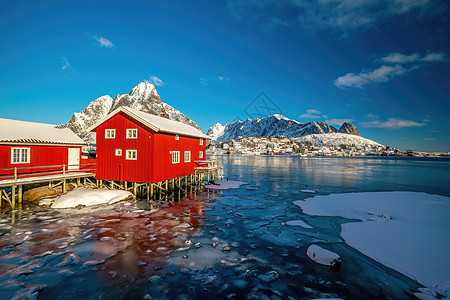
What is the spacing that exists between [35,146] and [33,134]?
1.75m

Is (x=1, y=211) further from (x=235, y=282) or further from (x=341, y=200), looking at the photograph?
(x=341, y=200)

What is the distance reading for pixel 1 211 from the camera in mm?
15727

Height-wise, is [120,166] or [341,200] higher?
[120,166]

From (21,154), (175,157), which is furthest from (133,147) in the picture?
(21,154)

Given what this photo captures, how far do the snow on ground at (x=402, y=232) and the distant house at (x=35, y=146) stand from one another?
24.4 meters

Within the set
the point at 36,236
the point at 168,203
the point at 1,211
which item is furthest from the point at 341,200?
the point at 1,211

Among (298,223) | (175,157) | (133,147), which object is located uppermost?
(133,147)

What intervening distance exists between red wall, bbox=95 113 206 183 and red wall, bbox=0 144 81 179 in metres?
4.04

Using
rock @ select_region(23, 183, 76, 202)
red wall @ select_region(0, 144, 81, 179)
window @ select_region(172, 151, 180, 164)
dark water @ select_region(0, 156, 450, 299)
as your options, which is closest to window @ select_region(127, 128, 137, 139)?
window @ select_region(172, 151, 180, 164)

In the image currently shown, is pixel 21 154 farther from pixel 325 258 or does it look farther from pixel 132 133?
pixel 325 258

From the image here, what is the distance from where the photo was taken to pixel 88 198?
17984 millimetres

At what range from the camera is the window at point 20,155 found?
59.5 ft

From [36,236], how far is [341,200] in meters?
25.2

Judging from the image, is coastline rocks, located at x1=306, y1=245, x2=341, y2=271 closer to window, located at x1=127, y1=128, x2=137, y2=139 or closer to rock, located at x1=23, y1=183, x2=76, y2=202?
window, located at x1=127, y1=128, x2=137, y2=139
